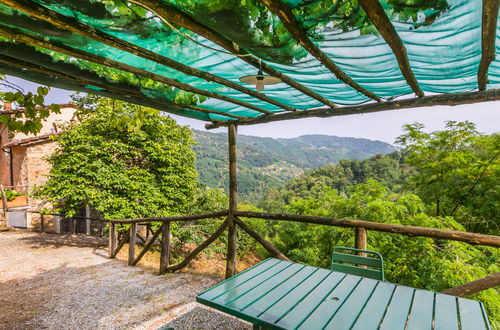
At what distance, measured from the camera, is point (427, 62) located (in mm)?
1467

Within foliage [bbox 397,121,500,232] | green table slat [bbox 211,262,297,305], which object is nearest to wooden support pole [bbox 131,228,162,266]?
green table slat [bbox 211,262,297,305]

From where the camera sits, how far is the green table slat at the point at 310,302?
4.09 feet

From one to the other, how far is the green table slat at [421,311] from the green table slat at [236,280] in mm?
913

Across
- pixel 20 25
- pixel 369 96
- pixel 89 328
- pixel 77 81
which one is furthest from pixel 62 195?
pixel 369 96

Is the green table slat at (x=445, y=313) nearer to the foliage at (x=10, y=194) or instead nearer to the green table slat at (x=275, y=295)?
the green table slat at (x=275, y=295)

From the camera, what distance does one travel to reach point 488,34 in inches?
43.5

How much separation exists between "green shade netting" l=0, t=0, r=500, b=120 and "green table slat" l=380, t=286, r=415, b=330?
1.29m

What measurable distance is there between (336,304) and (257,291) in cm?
44

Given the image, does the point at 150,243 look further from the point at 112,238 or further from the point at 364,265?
the point at 364,265

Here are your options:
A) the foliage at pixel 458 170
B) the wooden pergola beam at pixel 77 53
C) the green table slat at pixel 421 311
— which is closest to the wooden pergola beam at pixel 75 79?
the wooden pergola beam at pixel 77 53

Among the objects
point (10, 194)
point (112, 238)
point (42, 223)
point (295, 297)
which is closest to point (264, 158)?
point (10, 194)

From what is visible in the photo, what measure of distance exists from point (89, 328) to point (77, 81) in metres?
2.22

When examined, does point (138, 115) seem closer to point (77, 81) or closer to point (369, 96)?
point (77, 81)

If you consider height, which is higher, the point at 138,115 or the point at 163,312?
the point at 138,115
